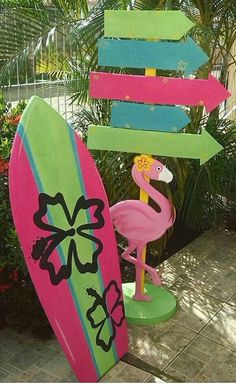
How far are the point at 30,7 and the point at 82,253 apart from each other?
213 cm

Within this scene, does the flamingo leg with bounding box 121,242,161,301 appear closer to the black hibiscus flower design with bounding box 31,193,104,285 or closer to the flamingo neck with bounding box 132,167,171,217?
the flamingo neck with bounding box 132,167,171,217

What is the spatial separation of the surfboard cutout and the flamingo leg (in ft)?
1.14

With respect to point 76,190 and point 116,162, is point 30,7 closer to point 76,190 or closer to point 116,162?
point 116,162

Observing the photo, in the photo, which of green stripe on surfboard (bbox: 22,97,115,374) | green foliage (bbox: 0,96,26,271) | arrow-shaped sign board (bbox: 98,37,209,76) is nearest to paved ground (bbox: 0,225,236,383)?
green stripe on surfboard (bbox: 22,97,115,374)

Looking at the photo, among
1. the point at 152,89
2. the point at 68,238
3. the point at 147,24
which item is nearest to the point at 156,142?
the point at 152,89

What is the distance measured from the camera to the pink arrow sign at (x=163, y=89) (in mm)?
2752

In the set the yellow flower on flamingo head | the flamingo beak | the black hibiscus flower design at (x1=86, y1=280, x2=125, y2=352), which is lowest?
the black hibiscus flower design at (x1=86, y1=280, x2=125, y2=352)

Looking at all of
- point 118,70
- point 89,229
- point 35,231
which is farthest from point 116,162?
point 35,231

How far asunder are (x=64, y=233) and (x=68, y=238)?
1.6 inches

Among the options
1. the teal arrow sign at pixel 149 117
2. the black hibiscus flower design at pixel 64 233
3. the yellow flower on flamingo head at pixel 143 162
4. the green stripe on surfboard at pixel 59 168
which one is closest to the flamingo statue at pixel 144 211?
the yellow flower on flamingo head at pixel 143 162

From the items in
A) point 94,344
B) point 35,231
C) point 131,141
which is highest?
point 131,141

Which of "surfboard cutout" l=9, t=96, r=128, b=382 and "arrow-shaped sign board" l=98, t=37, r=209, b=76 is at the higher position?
"arrow-shaped sign board" l=98, t=37, r=209, b=76

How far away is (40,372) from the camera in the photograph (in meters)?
2.77

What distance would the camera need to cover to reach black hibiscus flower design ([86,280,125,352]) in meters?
2.64
